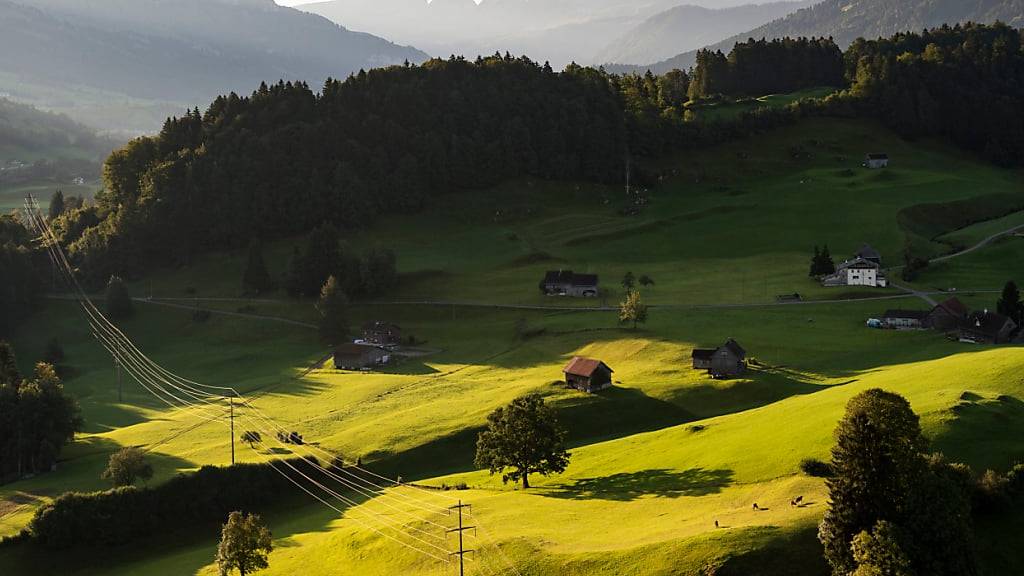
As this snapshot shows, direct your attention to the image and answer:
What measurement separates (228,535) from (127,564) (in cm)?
1739

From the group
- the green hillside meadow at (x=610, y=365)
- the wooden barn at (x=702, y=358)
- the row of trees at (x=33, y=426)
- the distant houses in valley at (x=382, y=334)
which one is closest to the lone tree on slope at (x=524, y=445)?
the green hillside meadow at (x=610, y=365)

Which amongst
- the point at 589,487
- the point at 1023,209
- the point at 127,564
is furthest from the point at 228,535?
the point at 1023,209

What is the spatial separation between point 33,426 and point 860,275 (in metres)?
93.6

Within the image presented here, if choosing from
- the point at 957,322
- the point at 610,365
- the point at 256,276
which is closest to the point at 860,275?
the point at 957,322

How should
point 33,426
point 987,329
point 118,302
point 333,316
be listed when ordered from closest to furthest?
point 33,426 → point 987,329 → point 333,316 → point 118,302

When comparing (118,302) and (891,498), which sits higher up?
(118,302)

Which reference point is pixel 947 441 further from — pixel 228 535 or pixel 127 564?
pixel 127 564

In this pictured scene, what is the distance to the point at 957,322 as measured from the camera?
9669 centimetres

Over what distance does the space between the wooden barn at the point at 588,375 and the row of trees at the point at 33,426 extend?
46.2 m

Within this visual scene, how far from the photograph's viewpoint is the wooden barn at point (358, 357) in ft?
372

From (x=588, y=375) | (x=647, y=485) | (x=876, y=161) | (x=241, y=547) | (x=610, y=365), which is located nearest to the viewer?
(x=241, y=547)

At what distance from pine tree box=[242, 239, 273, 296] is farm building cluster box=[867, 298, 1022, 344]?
8870 cm

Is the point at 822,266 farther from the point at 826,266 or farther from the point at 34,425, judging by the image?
the point at 34,425

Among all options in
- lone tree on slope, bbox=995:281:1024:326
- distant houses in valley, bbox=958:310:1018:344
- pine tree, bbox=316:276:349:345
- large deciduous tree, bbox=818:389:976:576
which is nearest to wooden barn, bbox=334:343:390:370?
pine tree, bbox=316:276:349:345
